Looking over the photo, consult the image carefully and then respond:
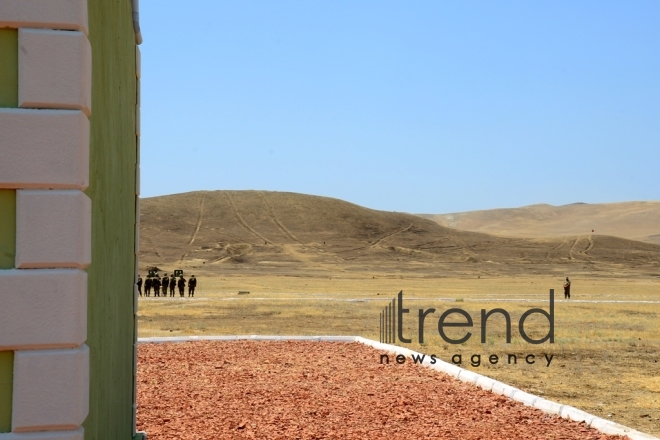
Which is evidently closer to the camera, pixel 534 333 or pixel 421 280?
pixel 534 333

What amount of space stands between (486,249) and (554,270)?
2566cm

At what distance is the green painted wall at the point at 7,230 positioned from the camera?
3.38m

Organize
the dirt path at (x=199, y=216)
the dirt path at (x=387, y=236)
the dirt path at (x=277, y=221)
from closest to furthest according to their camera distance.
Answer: the dirt path at (x=199, y=216)
the dirt path at (x=387, y=236)
the dirt path at (x=277, y=221)

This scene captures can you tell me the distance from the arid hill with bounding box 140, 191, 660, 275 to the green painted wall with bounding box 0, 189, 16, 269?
78.6 metres

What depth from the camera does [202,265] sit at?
87750mm

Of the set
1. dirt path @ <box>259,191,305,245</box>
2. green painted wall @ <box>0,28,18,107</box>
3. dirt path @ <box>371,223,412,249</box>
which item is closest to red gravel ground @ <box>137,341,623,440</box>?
green painted wall @ <box>0,28,18,107</box>

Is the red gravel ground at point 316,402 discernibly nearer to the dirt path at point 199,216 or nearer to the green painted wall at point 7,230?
the green painted wall at point 7,230

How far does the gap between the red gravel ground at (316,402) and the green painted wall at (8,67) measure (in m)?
4.47

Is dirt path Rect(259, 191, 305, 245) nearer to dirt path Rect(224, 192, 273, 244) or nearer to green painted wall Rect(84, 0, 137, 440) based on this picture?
dirt path Rect(224, 192, 273, 244)

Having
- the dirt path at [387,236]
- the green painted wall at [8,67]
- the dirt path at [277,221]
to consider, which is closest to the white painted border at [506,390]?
the green painted wall at [8,67]

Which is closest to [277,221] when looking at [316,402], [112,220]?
[316,402]

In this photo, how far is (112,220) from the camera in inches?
195

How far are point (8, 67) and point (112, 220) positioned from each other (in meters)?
1.66

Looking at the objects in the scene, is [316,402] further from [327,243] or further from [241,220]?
[241,220]
